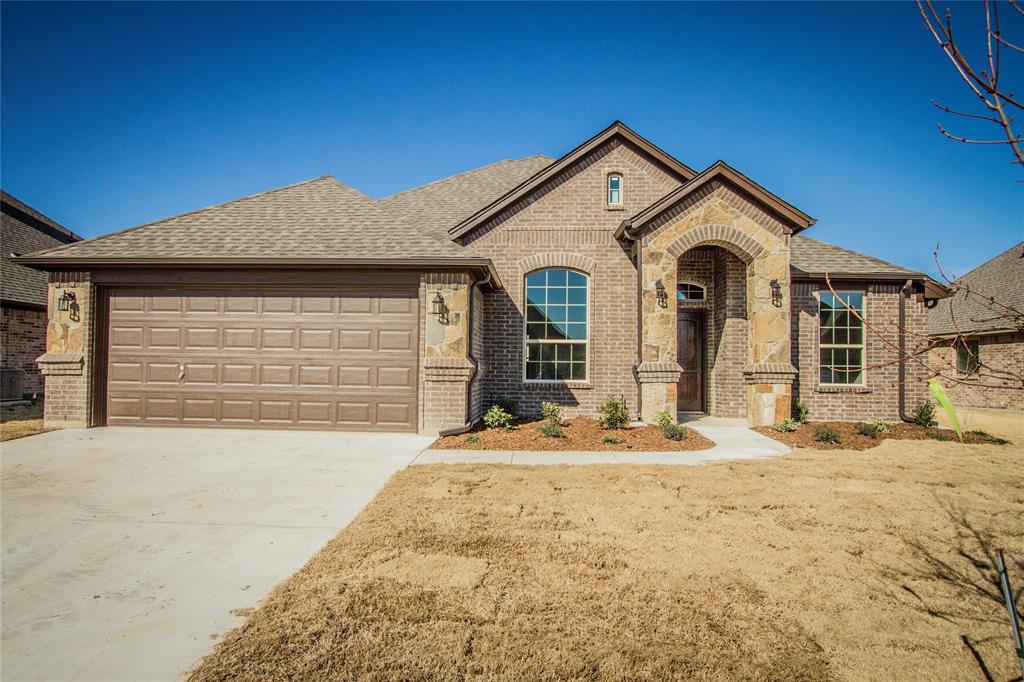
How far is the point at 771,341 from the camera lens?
10.4 metres

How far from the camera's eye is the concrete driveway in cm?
290

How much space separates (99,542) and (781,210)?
11.7 meters

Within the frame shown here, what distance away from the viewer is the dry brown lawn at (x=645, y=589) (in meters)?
A: 2.72

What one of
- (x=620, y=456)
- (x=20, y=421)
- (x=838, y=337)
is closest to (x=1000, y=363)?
(x=838, y=337)

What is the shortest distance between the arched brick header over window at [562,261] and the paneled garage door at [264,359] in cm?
317

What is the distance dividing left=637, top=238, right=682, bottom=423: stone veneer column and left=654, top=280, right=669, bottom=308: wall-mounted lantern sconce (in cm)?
2

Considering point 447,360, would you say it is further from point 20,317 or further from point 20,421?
point 20,317

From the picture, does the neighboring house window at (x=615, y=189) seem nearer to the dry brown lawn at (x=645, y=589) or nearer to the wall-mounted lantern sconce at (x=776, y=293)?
the wall-mounted lantern sconce at (x=776, y=293)

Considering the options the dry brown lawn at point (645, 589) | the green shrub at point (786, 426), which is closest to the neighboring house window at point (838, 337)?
the green shrub at point (786, 426)

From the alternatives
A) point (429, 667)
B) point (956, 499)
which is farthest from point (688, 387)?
point (429, 667)

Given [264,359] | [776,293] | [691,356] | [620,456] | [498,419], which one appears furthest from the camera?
[691,356]

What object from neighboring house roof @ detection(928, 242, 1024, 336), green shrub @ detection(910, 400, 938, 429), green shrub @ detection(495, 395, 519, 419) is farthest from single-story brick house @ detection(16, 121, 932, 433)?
neighboring house roof @ detection(928, 242, 1024, 336)

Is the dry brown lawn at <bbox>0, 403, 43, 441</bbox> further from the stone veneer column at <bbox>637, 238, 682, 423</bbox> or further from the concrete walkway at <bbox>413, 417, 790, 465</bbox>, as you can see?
the stone veneer column at <bbox>637, 238, 682, 423</bbox>

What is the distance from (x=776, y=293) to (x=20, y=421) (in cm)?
1577
